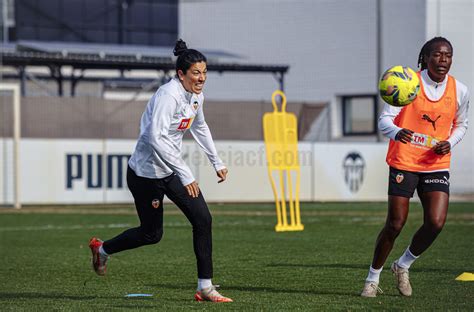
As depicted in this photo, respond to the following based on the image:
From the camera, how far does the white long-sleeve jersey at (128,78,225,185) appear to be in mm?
8453

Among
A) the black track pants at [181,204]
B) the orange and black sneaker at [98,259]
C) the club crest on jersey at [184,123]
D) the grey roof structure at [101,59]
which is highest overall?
the grey roof structure at [101,59]

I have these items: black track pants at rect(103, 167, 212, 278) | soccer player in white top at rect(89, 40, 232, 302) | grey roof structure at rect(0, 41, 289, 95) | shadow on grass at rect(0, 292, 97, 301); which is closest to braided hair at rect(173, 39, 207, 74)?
soccer player in white top at rect(89, 40, 232, 302)

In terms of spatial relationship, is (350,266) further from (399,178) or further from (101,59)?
(101,59)

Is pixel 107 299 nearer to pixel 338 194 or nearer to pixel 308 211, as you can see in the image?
pixel 308 211

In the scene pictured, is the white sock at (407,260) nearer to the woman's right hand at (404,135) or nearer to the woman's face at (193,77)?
the woman's right hand at (404,135)

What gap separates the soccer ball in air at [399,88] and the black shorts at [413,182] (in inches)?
26.2

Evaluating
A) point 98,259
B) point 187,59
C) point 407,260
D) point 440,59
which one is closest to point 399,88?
point 440,59

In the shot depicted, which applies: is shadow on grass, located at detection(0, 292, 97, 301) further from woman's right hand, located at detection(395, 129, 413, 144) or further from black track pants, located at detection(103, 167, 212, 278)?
woman's right hand, located at detection(395, 129, 413, 144)

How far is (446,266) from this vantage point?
1174 cm

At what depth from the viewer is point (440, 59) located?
28.5ft

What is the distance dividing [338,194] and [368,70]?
1155 centimetres

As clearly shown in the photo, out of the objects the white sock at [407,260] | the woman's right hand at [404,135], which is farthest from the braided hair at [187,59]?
the white sock at [407,260]

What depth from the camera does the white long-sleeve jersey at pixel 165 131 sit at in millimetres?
8453

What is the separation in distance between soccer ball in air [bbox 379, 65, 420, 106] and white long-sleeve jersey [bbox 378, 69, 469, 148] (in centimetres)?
21
